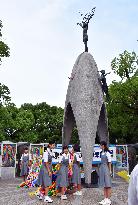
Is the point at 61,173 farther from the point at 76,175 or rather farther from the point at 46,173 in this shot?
the point at 76,175

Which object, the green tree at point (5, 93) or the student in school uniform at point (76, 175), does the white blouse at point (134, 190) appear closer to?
the student in school uniform at point (76, 175)

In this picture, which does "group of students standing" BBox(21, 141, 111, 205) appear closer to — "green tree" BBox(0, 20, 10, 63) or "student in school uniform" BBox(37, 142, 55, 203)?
"student in school uniform" BBox(37, 142, 55, 203)

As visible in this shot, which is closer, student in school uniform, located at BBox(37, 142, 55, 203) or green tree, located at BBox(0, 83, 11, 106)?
student in school uniform, located at BBox(37, 142, 55, 203)

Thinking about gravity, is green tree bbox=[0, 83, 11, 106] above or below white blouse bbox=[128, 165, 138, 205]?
above

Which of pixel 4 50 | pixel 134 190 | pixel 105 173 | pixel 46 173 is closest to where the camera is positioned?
pixel 134 190

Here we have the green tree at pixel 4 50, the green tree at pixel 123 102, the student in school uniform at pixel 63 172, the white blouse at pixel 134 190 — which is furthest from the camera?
the green tree at pixel 123 102

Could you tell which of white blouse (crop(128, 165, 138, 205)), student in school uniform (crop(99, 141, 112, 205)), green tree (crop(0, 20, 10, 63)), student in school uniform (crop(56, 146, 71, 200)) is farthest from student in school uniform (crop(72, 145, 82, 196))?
green tree (crop(0, 20, 10, 63))

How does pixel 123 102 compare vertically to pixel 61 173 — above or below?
above

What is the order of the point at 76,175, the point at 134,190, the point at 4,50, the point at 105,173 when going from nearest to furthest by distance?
the point at 134,190
the point at 105,173
the point at 76,175
the point at 4,50

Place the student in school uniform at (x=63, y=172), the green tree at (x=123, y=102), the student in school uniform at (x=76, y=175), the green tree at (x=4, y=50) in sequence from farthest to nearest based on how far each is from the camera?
the green tree at (x=123, y=102)
the green tree at (x=4, y=50)
the student in school uniform at (x=76, y=175)
the student in school uniform at (x=63, y=172)

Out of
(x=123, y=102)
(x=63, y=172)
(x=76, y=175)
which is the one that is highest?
(x=123, y=102)

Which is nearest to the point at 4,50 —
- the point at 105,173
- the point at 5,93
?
the point at 5,93

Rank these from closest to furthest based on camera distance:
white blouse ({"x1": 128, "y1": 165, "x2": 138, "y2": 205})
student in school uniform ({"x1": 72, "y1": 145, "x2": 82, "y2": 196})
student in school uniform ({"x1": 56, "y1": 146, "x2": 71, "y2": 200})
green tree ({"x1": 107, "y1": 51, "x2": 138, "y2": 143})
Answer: white blouse ({"x1": 128, "y1": 165, "x2": 138, "y2": 205}) → student in school uniform ({"x1": 56, "y1": 146, "x2": 71, "y2": 200}) → student in school uniform ({"x1": 72, "y1": 145, "x2": 82, "y2": 196}) → green tree ({"x1": 107, "y1": 51, "x2": 138, "y2": 143})

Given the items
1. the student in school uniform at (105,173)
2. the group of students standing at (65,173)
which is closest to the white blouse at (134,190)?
the group of students standing at (65,173)
